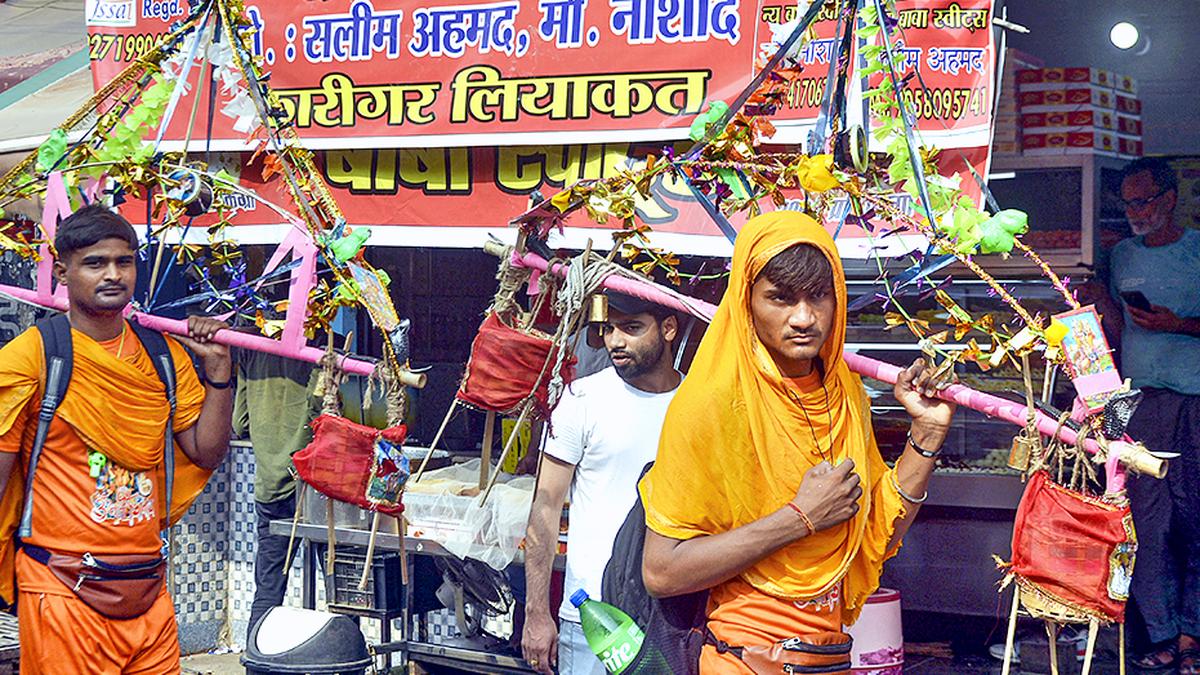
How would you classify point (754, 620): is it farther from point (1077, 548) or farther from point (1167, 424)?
point (1167, 424)

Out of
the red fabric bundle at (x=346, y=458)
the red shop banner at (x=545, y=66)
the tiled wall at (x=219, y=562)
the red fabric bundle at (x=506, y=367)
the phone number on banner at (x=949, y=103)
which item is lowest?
the tiled wall at (x=219, y=562)

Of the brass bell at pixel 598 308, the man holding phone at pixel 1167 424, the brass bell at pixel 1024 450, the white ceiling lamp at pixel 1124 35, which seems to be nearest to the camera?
the brass bell at pixel 1024 450

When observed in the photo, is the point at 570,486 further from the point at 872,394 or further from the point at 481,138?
the point at 872,394

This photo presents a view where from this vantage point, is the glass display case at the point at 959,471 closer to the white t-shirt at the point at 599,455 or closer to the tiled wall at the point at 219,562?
the white t-shirt at the point at 599,455

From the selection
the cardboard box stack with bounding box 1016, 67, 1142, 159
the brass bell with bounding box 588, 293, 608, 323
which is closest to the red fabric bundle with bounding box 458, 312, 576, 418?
the brass bell with bounding box 588, 293, 608, 323

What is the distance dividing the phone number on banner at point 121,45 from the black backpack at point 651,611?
4132 millimetres

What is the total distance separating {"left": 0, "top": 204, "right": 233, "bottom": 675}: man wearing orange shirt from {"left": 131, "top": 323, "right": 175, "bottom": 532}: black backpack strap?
0.25 ft

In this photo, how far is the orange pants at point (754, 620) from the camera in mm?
3381

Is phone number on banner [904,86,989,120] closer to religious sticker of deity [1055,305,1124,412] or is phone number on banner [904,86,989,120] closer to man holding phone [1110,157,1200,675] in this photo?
religious sticker of deity [1055,305,1124,412]

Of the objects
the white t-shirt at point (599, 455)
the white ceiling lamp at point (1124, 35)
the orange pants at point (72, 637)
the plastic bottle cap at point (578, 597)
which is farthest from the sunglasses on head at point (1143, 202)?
the orange pants at point (72, 637)

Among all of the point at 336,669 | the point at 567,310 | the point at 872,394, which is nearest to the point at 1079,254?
the point at 872,394

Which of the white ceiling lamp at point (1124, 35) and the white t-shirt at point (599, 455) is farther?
the white ceiling lamp at point (1124, 35)

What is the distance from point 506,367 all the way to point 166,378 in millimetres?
1138

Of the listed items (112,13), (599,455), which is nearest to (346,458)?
(599,455)
